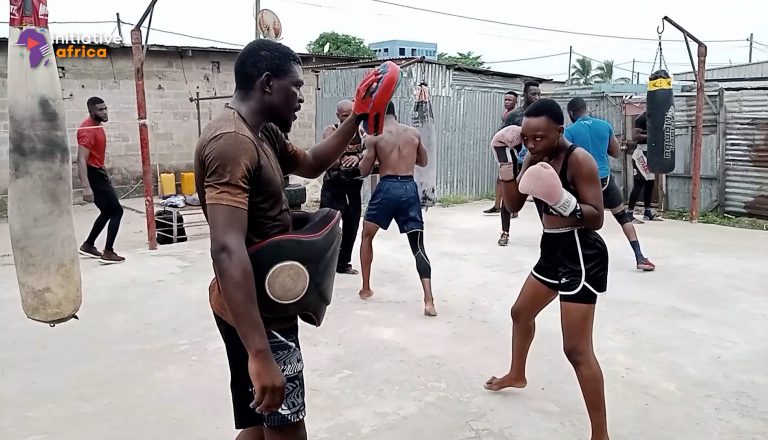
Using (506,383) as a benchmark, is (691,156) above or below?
above

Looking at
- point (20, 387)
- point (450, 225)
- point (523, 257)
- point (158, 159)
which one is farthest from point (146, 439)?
point (158, 159)

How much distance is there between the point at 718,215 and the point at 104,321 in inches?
314

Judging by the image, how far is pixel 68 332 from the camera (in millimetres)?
4312

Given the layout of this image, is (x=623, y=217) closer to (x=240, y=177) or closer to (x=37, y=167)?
(x=240, y=177)

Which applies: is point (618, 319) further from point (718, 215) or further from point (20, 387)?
point (718, 215)

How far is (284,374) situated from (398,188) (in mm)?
2956

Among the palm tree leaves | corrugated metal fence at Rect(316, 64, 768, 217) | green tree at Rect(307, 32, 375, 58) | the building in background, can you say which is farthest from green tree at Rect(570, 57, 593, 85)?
corrugated metal fence at Rect(316, 64, 768, 217)

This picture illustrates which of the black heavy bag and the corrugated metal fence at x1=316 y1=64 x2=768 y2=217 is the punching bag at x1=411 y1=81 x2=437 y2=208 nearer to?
the corrugated metal fence at x1=316 y1=64 x2=768 y2=217

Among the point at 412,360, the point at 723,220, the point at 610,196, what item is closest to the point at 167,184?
the point at 610,196

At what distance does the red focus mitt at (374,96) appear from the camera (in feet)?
7.57

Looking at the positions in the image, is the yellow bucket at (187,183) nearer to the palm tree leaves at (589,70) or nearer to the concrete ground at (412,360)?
the concrete ground at (412,360)

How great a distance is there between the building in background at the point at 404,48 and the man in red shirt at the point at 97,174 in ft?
44.9

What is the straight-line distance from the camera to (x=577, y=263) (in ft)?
9.07

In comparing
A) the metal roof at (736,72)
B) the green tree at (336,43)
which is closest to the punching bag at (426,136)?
the metal roof at (736,72)
